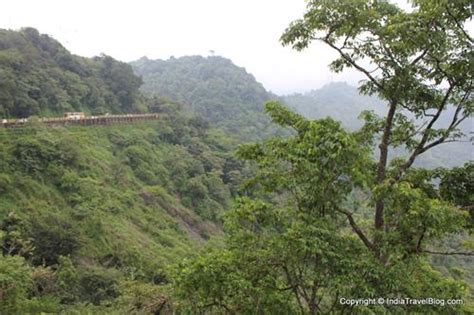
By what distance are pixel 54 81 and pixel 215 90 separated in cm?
5045

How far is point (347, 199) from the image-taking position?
248 inches

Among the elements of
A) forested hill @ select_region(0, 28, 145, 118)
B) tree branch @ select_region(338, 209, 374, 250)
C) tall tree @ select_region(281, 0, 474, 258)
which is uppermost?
forested hill @ select_region(0, 28, 145, 118)

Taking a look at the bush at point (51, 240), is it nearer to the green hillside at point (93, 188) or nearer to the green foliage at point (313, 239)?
the green hillside at point (93, 188)

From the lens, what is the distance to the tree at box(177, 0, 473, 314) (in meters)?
5.67

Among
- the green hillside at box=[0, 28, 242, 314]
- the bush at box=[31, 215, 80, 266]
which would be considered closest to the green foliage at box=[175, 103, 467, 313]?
the green hillside at box=[0, 28, 242, 314]

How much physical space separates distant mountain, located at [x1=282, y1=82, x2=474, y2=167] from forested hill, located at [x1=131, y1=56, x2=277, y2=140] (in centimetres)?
1696

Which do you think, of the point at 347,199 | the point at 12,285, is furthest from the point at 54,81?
the point at 347,199

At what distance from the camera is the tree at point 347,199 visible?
18.6 feet

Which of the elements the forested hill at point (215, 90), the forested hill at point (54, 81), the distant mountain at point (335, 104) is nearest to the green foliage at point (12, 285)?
the forested hill at point (54, 81)

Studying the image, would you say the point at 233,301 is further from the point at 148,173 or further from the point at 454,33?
the point at 148,173

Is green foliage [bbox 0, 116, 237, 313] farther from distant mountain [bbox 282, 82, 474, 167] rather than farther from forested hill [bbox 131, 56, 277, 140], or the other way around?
distant mountain [bbox 282, 82, 474, 167]

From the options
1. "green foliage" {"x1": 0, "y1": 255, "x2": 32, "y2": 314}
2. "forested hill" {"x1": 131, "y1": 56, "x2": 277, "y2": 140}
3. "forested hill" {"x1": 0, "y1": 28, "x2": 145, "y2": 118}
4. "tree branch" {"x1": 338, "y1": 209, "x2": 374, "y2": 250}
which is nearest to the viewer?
"tree branch" {"x1": 338, "y1": 209, "x2": 374, "y2": 250}

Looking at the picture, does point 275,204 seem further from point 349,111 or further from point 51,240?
point 349,111

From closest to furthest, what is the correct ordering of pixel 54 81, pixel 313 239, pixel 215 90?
pixel 313 239 < pixel 54 81 < pixel 215 90
